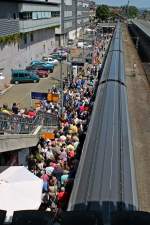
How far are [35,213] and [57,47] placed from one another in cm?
6476

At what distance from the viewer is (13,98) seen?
3344 centimetres

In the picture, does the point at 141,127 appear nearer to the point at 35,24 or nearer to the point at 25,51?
the point at 25,51

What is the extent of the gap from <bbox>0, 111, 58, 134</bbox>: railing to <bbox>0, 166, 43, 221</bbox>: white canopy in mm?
3917

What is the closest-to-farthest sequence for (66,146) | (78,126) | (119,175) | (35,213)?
(35,213), (119,175), (66,146), (78,126)

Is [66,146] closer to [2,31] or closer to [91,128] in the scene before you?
[91,128]

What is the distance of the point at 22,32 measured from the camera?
42031mm

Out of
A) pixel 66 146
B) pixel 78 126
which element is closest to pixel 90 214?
pixel 66 146

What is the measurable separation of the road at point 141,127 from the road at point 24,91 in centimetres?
677

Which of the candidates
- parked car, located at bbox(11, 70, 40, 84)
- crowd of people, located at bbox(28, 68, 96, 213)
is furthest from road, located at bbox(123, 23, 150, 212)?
parked car, located at bbox(11, 70, 40, 84)

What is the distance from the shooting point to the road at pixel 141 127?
17467 mm

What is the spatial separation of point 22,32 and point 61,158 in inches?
1024

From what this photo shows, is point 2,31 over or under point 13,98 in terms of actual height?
over

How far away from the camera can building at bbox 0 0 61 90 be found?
36688mm

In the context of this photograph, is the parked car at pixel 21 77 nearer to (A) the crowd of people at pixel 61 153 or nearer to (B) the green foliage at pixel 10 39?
(B) the green foliage at pixel 10 39
